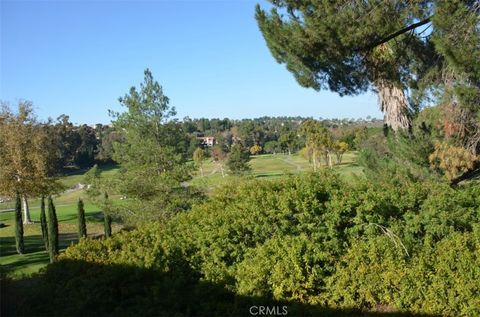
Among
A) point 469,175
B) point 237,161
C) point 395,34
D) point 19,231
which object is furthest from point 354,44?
point 237,161

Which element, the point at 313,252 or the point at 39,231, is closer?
the point at 313,252

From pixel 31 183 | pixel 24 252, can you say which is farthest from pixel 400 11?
pixel 31 183

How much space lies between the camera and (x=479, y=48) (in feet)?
25.0

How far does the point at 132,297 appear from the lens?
264 inches

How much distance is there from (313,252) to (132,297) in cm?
287

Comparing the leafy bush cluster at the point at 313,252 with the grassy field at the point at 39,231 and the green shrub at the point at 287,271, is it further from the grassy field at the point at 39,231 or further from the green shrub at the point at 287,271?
the grassy field at the point at 39,231

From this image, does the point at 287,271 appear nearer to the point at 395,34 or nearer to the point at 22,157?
the point at 395,34

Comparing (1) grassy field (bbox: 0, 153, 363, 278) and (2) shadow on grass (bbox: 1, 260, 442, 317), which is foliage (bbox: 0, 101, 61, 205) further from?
(2) shadow on grass (bbox: 1, 260, 442, 317)

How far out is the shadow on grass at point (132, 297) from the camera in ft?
20.5

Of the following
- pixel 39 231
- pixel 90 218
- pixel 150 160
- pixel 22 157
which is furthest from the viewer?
pixel 90 218

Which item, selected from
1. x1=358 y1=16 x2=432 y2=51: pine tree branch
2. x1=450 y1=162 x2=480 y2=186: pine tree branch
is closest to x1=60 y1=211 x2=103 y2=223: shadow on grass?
x1=450 y1=162 x2=480 y2=186: pine tree branch

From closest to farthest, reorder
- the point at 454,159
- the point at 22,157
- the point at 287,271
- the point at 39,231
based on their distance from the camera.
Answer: the point at 287,271, the point at 454,159, the point at 22,157, the point at 39,231

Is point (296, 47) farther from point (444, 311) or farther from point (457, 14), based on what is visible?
point (444, 311)

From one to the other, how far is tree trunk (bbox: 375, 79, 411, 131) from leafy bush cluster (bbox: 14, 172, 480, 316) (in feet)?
18.7
